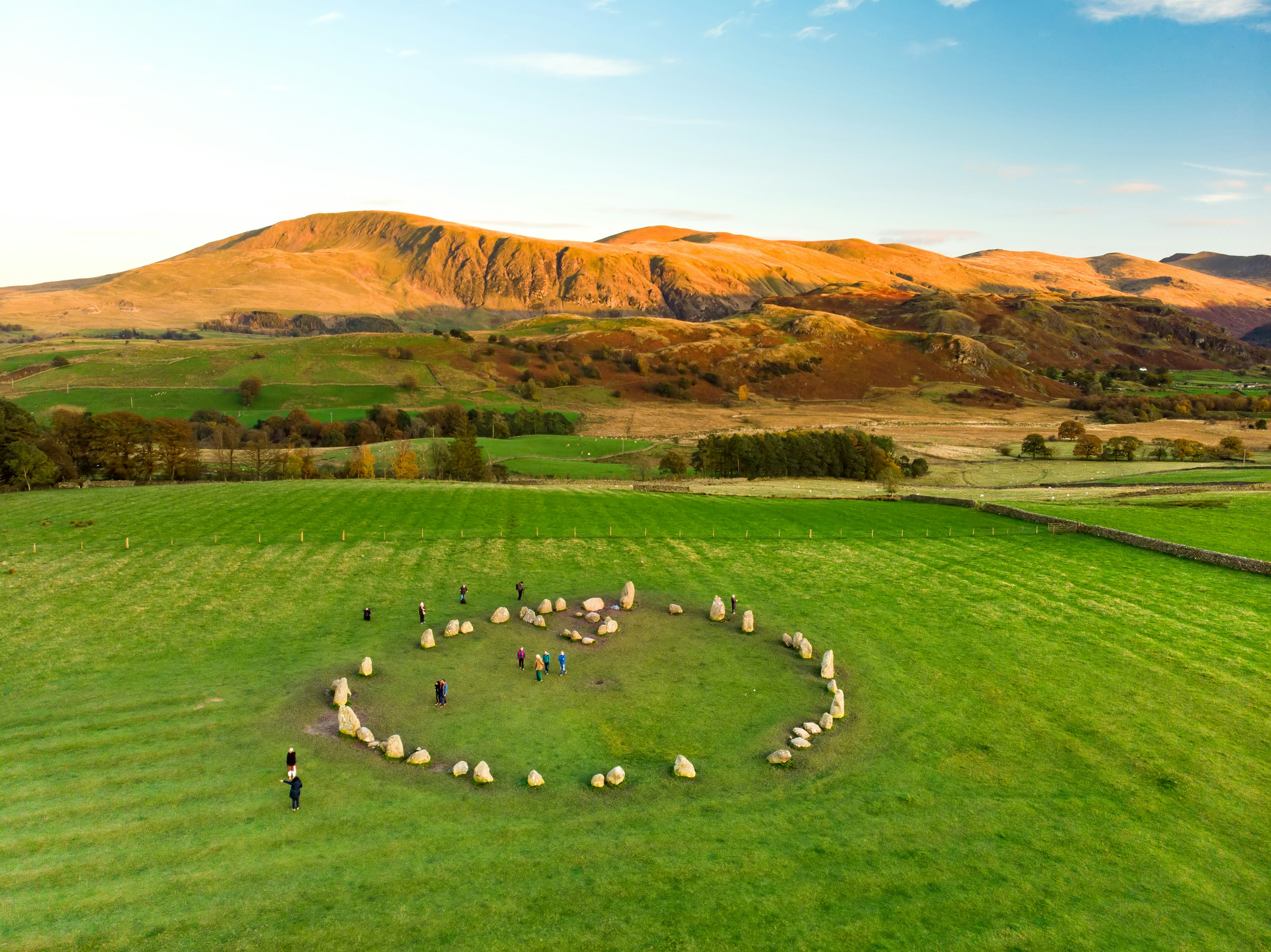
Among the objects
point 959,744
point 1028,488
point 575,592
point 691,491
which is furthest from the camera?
point 1028,488

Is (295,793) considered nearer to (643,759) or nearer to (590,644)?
(643,759)

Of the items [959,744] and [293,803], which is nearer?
[293,803]

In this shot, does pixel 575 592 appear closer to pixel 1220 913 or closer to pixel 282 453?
pixel 1220 913

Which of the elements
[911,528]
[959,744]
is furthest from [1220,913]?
[911,528]

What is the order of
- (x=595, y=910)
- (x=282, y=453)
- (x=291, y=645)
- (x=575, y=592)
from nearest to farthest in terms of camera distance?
(x=595, y=910)
(x=291, y=645)
(x=575, y=592)
(x=282, y=453)

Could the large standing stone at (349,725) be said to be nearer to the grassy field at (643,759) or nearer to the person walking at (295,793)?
the grassy field at (643,759)

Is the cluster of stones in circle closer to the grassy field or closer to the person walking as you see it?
the grassy field

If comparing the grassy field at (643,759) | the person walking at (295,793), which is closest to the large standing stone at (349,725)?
the grassy field at (643,759)

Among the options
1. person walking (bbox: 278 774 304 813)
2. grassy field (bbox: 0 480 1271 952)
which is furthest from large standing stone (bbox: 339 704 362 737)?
person walking (bbox: 278 774 304 813)
